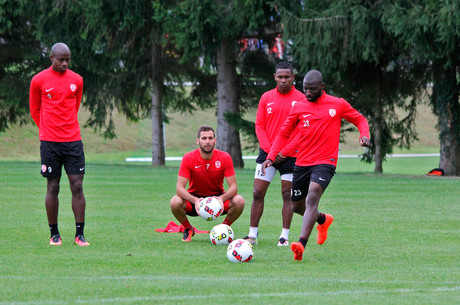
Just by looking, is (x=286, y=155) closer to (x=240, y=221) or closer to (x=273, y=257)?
(x=273, y=257)

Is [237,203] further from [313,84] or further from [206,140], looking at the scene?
[313,84]

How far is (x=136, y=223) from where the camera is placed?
44.5 feet

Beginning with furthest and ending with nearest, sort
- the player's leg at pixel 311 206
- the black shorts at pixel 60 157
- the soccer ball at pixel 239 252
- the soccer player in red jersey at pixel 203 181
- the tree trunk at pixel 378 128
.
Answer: the tree trunk at pixel 378 128
the soccer player in red jersey at pixel 203 181
the black shorts at pixel 60 157
the player's leg at pixel 311 206
the soccer ball at pixel 239 252

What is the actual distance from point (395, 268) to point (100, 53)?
28.8 meters

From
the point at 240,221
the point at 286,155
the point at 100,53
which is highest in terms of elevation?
the point at 100,53

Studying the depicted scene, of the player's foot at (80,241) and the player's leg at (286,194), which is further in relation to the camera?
the player's leg at (286,194)

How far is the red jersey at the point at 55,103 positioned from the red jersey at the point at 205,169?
1571mm

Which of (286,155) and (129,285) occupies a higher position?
(286,155)

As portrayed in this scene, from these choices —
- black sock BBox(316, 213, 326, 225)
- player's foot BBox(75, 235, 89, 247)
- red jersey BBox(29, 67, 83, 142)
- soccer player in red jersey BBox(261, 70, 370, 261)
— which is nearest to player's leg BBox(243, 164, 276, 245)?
black sock BBox(316, 213, 326, 225)

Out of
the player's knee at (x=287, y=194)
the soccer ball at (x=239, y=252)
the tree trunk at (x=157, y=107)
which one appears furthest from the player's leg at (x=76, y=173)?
the tree trunk at (x=157, y=107)

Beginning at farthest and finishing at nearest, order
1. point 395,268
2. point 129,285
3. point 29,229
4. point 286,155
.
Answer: point 29,229, point 286,155, point 395,268, point 129,285

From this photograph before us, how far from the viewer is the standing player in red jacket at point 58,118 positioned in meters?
10.4

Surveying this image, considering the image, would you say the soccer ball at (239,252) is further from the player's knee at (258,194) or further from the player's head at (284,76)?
the player's head at (284,76)

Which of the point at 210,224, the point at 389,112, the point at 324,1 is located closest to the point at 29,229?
the point at 210,224
